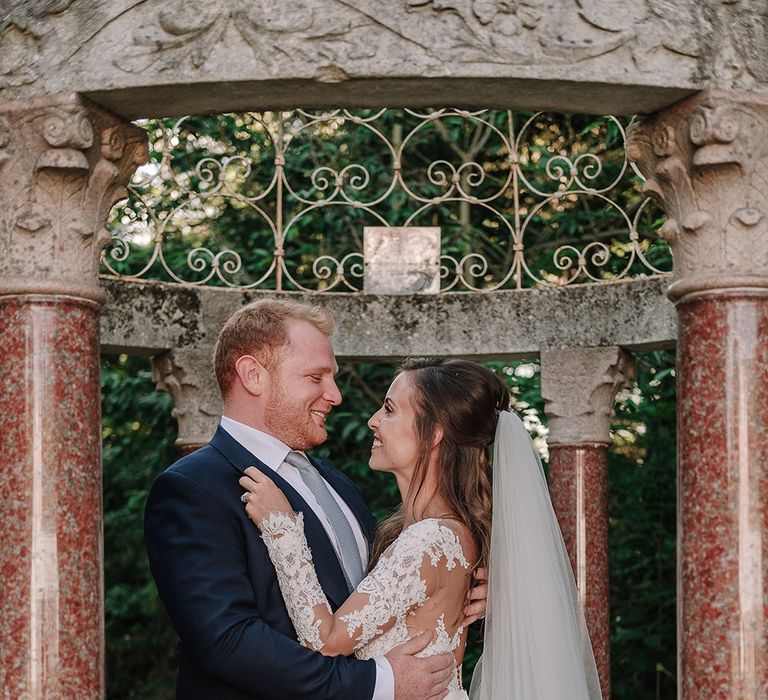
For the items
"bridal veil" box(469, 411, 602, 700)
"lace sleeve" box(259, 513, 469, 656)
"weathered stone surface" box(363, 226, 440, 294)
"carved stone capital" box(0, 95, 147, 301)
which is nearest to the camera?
"lace sleeve" box(259, 513, 469, 656)

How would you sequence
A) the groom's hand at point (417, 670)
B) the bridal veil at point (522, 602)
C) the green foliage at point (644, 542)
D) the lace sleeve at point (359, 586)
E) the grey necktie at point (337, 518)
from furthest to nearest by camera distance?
the green foliage at point (644, 542) → the bridal veil at point (522, 602) → the grey necktie at point (337, 518) → the groom's hand at point (417, 670) → the lace sleeve at point (359, 586)

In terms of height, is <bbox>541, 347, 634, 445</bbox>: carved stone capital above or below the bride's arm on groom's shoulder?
above

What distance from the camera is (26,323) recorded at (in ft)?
24.2

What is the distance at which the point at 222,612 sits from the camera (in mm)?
6191

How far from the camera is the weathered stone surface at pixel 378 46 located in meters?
7.34

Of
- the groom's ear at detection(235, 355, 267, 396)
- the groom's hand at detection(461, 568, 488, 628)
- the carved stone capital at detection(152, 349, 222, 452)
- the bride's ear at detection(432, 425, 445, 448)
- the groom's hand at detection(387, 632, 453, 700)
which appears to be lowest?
the groom's hand at detection(387, 632, 453, 700)

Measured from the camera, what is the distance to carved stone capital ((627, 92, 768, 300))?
7.45m

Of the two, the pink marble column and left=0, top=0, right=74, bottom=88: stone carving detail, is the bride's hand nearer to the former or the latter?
the pink marble column

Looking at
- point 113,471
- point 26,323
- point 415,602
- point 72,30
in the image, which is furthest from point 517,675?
point 113,471

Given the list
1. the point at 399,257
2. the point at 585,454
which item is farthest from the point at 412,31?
the point at 585,454

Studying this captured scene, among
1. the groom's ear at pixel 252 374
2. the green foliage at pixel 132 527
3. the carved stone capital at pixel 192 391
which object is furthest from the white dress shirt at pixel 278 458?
the green foliage at pixel 132 527

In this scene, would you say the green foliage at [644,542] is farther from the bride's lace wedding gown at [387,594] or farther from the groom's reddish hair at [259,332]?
the groom's reddish hair at [259,332]

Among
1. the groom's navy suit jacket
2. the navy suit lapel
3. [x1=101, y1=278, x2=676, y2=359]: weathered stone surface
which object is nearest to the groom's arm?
the groom's navy suit jacket

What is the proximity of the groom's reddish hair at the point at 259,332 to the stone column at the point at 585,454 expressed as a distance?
21.4ft
